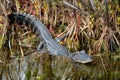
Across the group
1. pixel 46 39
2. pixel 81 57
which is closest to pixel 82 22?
pixel 46 39

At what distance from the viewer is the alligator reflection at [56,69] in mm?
5039

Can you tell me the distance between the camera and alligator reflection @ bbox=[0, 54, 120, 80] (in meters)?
5.04

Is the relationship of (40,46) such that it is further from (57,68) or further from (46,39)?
(57,68)

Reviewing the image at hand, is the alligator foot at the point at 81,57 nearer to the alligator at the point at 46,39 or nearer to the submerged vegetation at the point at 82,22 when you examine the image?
the alligator at the point at 46,39

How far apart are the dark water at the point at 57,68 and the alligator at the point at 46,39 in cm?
10

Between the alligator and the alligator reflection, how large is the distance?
0.35 ft

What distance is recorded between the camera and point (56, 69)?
17.5ft

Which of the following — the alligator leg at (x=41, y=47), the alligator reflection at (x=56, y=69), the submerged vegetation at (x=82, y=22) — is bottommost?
the alligator reflection at (x=56, y=69)

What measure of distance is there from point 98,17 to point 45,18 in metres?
1.14

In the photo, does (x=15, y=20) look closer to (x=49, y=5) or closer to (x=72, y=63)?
(x=49, y=5)

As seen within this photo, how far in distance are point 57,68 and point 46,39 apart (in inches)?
41.0

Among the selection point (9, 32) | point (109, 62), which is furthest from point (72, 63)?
point (9, 32)

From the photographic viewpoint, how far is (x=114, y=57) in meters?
5.79

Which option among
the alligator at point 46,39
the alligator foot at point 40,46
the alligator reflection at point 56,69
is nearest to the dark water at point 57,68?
the alligator reflection at point 56,69
